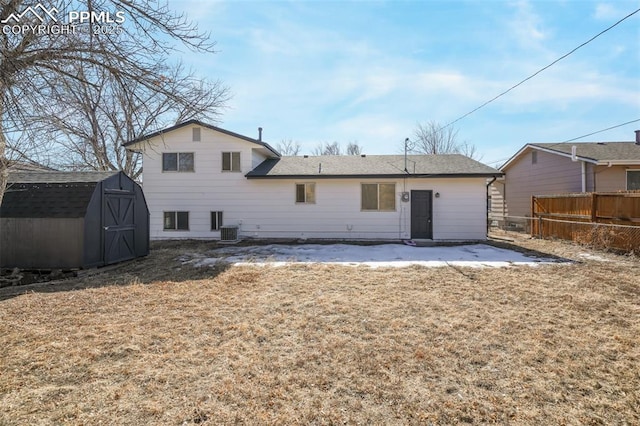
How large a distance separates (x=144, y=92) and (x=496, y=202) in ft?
69.5

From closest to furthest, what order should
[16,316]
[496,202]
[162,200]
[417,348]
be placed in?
1. [417,348]
2. [16,316]
3. [162,200]
4. [496,202]

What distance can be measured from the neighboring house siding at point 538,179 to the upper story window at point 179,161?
1611cm

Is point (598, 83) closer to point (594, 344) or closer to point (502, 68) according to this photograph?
point (502, 68)

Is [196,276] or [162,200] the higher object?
[162,200]

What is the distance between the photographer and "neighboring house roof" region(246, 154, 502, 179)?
1205cm

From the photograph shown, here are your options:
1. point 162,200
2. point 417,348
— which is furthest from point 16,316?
point 162,200

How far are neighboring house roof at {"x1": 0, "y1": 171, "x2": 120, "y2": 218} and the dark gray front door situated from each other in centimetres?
1015

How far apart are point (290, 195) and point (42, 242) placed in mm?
7625

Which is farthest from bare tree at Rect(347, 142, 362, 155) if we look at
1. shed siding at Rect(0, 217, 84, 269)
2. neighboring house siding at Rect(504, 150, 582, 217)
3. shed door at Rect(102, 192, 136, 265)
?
shed siding at Rect(0, 217, 84, 269)

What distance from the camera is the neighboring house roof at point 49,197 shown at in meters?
7.76

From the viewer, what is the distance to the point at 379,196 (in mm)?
12562

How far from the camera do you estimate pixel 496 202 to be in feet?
68.5

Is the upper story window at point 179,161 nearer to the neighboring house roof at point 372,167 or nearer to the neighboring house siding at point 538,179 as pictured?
the neighboring house roof at point 372,167

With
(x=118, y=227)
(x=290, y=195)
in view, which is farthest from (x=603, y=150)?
(x=118, y=227)
